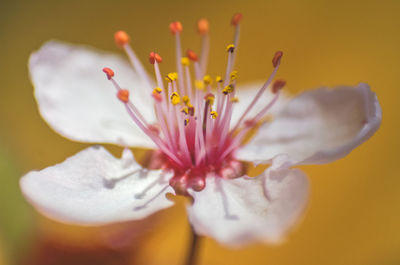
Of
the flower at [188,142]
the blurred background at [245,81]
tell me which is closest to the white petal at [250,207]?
the flower at [188,142]

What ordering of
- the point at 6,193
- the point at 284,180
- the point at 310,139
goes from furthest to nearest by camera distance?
the point at 6,193
the point at 310,139
the point at 284,180

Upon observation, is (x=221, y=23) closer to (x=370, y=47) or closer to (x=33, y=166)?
(x=370, y=47)

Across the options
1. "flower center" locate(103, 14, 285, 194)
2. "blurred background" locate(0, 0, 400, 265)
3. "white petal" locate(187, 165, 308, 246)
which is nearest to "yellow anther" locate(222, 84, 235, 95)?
"flower center" locate(103, 14, 285, 194)

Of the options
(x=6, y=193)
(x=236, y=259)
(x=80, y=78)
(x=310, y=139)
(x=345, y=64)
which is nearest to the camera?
(x=310, y=139)

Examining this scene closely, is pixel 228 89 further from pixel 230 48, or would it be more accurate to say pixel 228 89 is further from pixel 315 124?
pixel 315 124

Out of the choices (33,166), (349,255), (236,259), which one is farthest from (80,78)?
(349,255)

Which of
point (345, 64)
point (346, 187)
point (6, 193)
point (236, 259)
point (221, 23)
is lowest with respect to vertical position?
point (236, 259)

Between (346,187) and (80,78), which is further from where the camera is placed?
(346,187)
